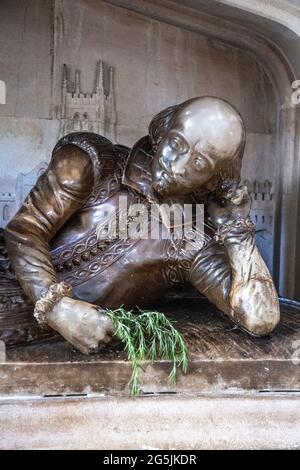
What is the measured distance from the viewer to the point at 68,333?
5.04ft

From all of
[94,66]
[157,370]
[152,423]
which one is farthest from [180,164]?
[94,66]

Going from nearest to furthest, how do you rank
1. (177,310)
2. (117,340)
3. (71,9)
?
(117,340) → (177,310) → (71,9)

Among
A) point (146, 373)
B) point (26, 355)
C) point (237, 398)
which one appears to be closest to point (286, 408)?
point (237, 398)

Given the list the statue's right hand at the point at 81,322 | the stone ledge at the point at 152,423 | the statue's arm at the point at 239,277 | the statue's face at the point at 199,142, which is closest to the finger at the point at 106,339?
the statue's right hand at the point at 81,322

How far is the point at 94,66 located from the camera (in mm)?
2566

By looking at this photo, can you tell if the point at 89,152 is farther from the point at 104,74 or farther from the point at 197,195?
the point at 104,74

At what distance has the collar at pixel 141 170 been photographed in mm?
1861

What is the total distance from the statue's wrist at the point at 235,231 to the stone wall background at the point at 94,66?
104cm

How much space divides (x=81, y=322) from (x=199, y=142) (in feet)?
2.16

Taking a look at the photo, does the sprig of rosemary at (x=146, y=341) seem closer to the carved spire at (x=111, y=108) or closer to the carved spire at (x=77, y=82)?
the carved spire at (x=111, y=108)

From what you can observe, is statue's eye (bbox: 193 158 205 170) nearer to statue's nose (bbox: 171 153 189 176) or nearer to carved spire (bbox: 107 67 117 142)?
statue's nose (bbox: 171 153 189 176)

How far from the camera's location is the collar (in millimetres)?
1861

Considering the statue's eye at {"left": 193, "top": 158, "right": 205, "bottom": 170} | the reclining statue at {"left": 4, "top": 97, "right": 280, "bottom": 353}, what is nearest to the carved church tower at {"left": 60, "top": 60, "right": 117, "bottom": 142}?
the reclining statue at {"left": 4, "top": 97, "right": 280, "bottom": 353}

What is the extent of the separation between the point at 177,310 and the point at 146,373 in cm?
64
